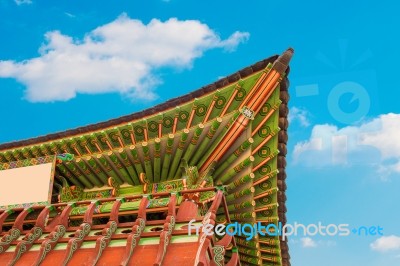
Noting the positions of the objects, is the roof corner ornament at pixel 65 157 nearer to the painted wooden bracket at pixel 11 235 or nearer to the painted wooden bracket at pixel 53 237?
the painted wooden bracket at pixel 11 235

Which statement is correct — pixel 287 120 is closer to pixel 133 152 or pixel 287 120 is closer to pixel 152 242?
pixel 133 152

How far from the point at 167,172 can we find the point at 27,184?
3.26 metres

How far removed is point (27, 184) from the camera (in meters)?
10.2

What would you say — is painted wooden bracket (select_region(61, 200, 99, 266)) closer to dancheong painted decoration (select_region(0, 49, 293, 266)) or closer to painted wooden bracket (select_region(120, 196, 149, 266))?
dancheong painted decoration (select_region(0, 49, 293, 266))

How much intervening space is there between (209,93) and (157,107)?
1.15 m

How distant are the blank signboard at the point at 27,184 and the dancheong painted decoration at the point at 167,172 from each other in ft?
0.09

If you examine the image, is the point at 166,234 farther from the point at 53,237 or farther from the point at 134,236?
the point at 53,237

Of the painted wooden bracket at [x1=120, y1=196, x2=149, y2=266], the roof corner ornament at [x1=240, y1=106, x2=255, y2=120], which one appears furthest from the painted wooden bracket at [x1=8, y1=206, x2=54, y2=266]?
the roof corner ornament at [x1=240, y1=106, x2=255, y2=120]

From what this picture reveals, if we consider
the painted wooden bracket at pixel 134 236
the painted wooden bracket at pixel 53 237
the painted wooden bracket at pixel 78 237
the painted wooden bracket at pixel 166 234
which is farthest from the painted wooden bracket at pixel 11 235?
the painted wooden bracket at pixel 166 234

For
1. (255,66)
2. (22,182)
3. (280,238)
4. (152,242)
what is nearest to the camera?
(152,242)

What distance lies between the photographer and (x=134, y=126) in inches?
376

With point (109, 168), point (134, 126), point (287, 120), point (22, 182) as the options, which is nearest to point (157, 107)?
point (134, 126)

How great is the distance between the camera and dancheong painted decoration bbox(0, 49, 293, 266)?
25.5 ft

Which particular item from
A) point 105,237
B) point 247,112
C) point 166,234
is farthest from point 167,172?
point 166,234
